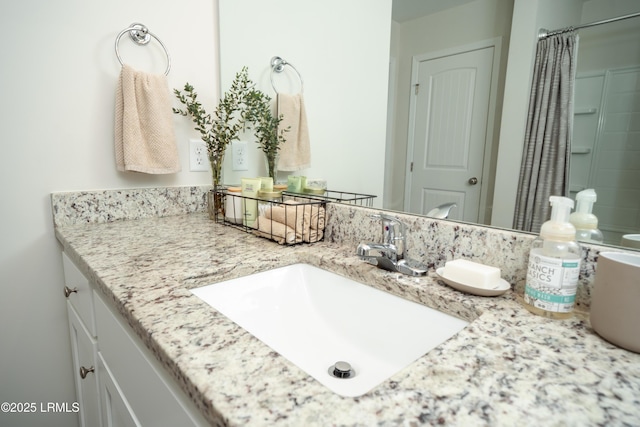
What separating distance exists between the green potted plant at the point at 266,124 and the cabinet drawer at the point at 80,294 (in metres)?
0.71

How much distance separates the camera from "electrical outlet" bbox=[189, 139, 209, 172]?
130 cm

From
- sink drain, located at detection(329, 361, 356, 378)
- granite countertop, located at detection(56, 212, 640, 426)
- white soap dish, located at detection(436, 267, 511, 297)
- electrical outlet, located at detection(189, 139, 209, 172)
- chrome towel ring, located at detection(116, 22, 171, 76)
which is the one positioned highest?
chrome towel ring, located at detection(116, 22, 171, 76)

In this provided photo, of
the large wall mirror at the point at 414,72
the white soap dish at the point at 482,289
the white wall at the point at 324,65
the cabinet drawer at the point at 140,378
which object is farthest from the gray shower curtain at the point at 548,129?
the cabinet drawer at the point at 140,378

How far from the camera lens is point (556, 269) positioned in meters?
0.52

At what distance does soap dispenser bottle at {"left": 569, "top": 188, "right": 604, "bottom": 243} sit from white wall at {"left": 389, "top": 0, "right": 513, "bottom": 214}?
17cm

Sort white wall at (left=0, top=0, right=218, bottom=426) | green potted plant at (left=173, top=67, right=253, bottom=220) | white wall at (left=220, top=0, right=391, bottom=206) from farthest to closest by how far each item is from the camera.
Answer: green potted plant at (left=173, top=67, right=253, bottom=220) < white wall at (left=220, top=0, right=391, bottom=206) < white wall at (left=0, top=0, right=218, bottom=426)

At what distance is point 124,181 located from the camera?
1176 millimetres

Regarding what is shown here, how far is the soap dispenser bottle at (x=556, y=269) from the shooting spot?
521 millimetres

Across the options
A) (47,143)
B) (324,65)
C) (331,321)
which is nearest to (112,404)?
(331,321)

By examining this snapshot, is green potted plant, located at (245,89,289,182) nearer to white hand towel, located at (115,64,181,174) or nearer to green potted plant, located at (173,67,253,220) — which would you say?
green potted plant, located at (173,67,253,220)

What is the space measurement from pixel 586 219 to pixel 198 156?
1234 millimetres

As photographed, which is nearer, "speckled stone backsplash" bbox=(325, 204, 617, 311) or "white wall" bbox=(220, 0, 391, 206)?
"speckled stone backsplash" bbox=(325, 204, 617, 311)

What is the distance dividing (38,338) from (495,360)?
1.36 meters

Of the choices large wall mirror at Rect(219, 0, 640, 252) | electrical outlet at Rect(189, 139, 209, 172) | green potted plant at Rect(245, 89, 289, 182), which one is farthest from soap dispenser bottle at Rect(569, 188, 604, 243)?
electrical outlet at Rect(189, 139, 209, 172)
